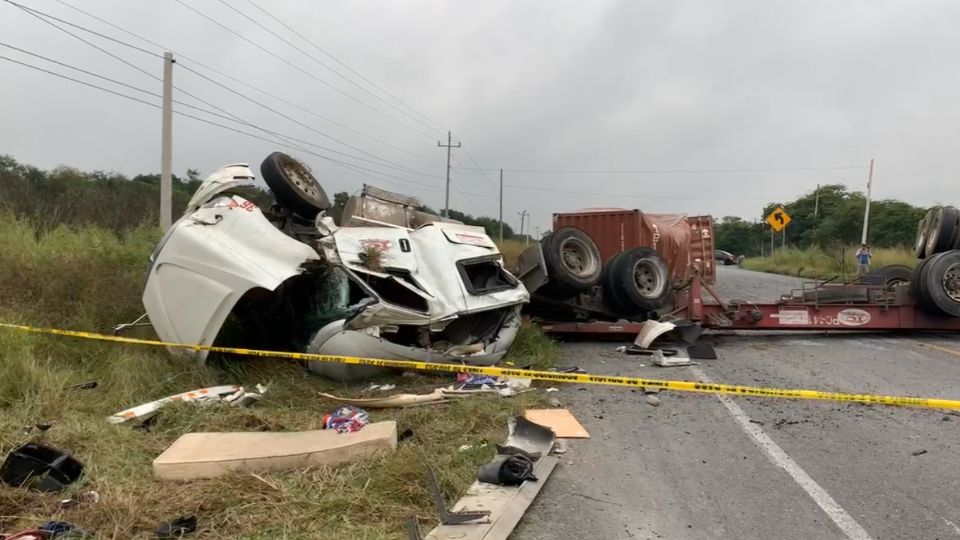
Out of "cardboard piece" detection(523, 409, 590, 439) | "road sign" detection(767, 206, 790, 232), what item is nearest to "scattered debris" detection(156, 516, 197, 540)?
"cardboard piece" detection(523, 409, 590, 439)

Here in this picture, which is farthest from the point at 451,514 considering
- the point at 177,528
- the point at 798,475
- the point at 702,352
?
the point at 702,352

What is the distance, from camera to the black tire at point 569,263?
359 inches

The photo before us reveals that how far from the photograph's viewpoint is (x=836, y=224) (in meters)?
50.5

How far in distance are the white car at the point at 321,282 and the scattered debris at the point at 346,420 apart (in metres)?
0.88

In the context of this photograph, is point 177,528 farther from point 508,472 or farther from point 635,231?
point 635,231

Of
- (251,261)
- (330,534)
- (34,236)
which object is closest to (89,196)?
(34,236)

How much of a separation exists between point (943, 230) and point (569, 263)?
6.04m

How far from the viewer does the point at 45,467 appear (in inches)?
142

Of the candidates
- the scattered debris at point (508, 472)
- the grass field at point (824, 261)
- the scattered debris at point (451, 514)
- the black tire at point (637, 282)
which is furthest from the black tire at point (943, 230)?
the grass field at point (824, 261)

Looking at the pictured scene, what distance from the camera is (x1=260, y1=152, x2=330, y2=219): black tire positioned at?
7.20 meters

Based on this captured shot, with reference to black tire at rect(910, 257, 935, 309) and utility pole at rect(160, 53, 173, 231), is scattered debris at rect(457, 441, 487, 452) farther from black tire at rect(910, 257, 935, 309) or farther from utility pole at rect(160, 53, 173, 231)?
utility pole at rect(160, 53, 173, 231)

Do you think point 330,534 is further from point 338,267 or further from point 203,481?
point 338,267

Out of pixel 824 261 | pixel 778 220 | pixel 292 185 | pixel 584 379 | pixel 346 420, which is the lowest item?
pixel 346 420

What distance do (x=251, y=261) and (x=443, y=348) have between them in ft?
6.46
